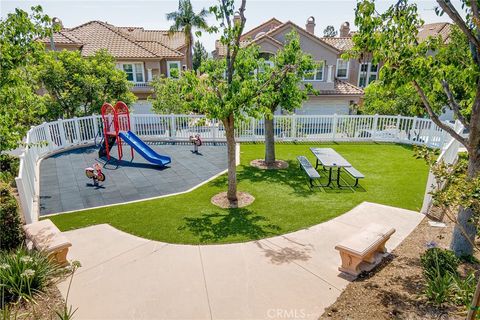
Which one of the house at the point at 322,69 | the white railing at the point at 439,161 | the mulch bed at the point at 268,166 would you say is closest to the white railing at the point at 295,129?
the mulch bed at the point at 268,166

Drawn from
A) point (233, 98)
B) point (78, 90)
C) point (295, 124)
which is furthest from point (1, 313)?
point (295, 124)

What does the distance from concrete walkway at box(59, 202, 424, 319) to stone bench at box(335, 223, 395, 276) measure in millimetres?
228

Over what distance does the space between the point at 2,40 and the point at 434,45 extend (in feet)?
25.8

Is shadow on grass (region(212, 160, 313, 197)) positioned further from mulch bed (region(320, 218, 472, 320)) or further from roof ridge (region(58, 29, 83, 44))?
roof ridge (region(58, 29, 83, 44))

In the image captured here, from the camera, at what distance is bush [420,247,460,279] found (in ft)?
15.5

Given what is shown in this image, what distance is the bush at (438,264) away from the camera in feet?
15.5

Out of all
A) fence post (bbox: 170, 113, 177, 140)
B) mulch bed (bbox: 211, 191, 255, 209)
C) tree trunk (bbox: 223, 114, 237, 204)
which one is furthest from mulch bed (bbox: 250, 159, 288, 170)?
fence post (bbox: 170, 113, 177, 140)

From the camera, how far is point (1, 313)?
404cm

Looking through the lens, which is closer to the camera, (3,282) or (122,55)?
(3,282)

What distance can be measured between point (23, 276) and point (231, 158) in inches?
202

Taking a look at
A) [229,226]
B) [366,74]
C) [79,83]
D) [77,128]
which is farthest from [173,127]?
[366,74]

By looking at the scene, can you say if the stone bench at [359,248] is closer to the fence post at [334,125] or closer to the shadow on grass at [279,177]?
the shadow on grass at [279,177]

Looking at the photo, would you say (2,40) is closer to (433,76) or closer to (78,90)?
(433,76)

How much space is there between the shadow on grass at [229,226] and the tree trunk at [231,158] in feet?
2.23
